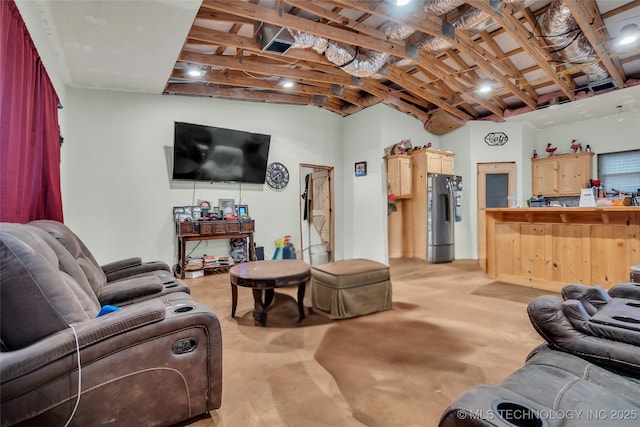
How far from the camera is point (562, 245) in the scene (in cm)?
385

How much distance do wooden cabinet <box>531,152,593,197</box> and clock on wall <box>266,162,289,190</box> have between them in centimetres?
533

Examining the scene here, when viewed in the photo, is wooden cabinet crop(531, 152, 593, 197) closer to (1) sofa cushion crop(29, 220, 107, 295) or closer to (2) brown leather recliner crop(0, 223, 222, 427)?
(2) brown leather recliner crop(0, 223, 222, 427)

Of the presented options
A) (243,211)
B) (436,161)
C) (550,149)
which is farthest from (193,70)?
(550,149)

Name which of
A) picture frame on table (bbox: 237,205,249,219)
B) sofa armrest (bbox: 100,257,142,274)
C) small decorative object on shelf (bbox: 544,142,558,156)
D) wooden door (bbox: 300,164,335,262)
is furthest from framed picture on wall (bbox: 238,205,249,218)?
small decorative object on shelf (bbox: 544,142,558,156)

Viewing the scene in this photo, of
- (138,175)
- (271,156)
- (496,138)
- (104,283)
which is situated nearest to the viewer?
(104,283)

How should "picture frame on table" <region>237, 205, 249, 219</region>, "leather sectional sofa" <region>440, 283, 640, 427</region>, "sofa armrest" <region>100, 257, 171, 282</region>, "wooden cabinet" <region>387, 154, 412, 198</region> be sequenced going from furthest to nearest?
"wooden cabinet" <region>387, 154, 412, 198</region> < "picture frame on table" <region>237, 205, 249, 219</region> < "sofa armrest" <region>100, 257, 171, 282</region> < "leather sectional sofa" <region>440, 283, 640, 427</region>

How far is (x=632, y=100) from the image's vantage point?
5254mm

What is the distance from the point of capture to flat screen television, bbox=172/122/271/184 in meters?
4.88

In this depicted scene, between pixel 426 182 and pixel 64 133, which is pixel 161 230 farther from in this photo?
pixel 426 182

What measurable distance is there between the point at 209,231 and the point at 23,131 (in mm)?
2860

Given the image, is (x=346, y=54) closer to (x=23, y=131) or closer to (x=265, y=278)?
(x=265, y=278)

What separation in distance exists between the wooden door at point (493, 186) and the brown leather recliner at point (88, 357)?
630 cm

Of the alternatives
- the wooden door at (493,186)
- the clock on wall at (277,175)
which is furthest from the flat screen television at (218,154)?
the wooden door at (493,186)

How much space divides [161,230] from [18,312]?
3980 millimetres
